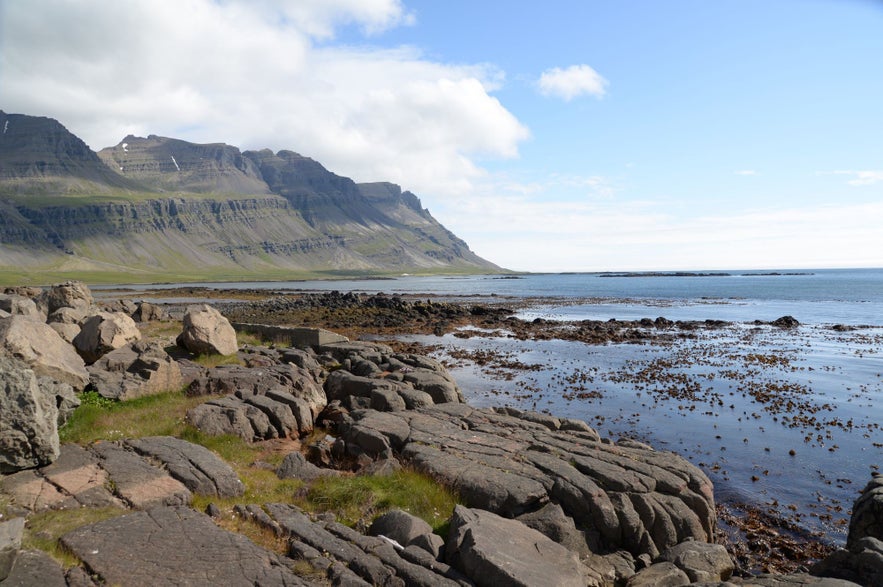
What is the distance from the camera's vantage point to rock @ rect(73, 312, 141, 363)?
21.3 meters

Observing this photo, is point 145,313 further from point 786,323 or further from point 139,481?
point 786,323

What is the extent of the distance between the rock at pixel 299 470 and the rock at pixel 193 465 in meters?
1.59

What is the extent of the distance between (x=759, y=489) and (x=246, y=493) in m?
15.4

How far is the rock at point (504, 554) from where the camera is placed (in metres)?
8.98

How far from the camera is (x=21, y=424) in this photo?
35.3ft

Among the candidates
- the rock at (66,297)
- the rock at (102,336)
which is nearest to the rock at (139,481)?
the rock at (102,336)

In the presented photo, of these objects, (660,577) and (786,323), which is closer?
(660,577)

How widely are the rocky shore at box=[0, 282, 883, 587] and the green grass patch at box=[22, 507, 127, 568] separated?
4 cm

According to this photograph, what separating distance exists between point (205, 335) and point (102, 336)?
14.4 ft

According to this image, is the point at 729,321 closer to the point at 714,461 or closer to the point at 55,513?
the point at 714,461

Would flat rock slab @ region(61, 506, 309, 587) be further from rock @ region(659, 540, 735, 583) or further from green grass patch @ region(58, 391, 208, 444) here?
rock @ region(659, 540, 735, 583)

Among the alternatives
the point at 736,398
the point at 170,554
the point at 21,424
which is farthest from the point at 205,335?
the point at 736,398

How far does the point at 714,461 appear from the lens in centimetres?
1894

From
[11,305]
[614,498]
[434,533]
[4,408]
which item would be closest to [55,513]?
[4,408]
